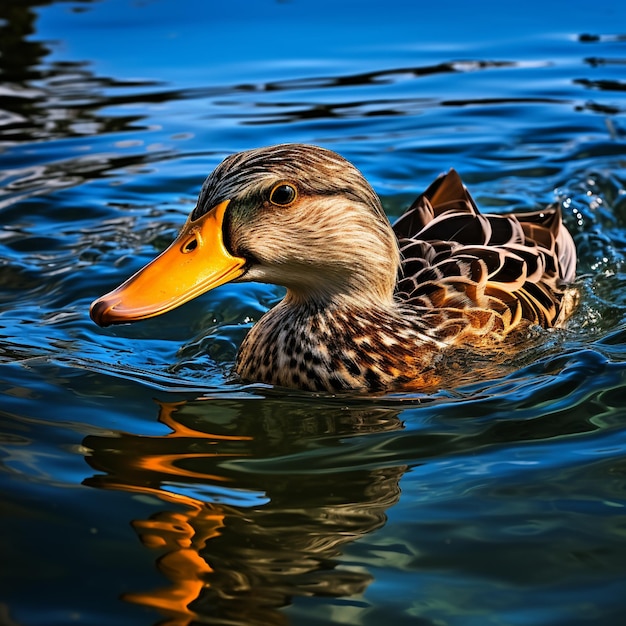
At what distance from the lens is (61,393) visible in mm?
5781

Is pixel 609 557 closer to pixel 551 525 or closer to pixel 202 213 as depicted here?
pixel 551 525

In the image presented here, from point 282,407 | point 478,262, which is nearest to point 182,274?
point 282,407

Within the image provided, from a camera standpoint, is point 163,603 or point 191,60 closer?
point 163,603

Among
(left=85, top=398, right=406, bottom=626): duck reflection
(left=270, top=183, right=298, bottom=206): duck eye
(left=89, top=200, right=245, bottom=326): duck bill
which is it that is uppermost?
(left=270, top=183, right=298, bottom=206): duck eye

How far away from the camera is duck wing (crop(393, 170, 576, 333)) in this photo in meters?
6.25

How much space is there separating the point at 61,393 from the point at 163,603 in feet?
6.96

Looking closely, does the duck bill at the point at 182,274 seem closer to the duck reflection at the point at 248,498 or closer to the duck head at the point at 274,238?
the duck head at the point at 274,238

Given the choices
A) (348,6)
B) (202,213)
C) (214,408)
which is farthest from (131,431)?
(348,6)

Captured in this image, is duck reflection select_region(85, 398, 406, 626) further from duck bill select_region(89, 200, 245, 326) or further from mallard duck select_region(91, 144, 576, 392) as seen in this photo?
duck bill select_region(89, 200, 245, 326)

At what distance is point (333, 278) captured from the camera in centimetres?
591

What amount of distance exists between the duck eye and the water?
97 centimetres

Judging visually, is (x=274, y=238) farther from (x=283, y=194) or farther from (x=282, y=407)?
(x=282, y=407)

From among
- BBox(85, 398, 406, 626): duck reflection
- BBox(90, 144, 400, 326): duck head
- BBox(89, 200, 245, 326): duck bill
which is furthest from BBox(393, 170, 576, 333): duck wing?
BBox(89, 200, 245, 326): duck bill

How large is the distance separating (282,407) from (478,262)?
1455mm
